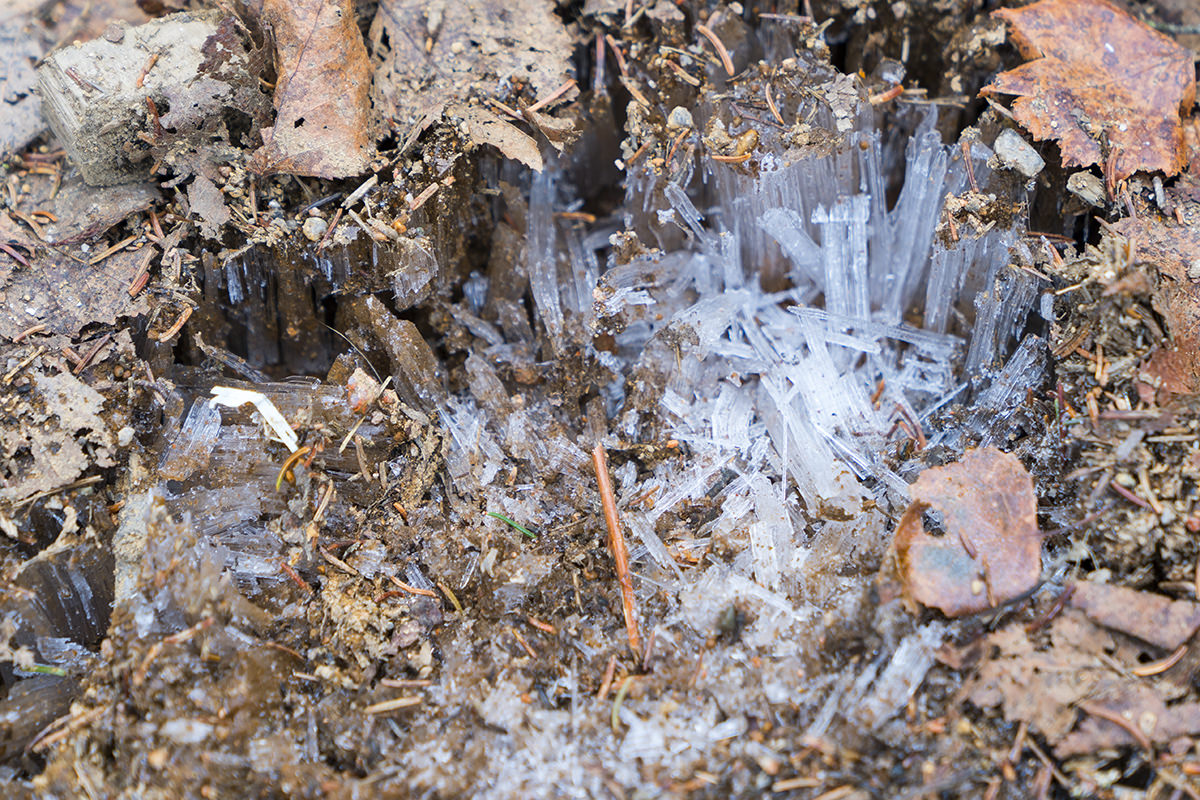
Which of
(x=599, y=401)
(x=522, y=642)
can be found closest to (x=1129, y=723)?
(x=522, y=642)

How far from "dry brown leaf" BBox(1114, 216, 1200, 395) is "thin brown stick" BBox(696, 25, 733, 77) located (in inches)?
52.2

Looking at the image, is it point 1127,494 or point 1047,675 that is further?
point 1127,494

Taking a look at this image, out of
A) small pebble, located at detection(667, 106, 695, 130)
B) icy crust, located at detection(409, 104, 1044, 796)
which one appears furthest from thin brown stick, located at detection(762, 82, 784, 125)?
small pebble, located at detection(667, 106, 695, 130)

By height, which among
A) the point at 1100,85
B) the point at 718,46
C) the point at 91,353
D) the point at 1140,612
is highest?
the point at 718,46

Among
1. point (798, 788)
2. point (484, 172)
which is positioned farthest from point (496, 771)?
point (484, 172)

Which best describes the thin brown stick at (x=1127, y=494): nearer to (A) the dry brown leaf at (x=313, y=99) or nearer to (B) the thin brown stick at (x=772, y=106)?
(B) the thin brown stick at (x=772, y=106)

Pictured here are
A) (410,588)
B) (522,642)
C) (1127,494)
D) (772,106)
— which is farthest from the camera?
(772,106)

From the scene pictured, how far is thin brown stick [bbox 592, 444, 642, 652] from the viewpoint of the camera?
2.17m

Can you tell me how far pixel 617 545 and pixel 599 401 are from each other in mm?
580

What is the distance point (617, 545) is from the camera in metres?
2.28

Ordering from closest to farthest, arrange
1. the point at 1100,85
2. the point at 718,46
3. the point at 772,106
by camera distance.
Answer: the point at 1100,85 → the point at 772,106 → the point at 718,46

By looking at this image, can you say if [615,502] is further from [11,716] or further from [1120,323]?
[11,716]

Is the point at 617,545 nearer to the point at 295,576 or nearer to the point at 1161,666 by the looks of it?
the point at 295,576

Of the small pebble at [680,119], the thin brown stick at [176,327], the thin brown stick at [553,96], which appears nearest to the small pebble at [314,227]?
the thin brown stick at [176,327]
